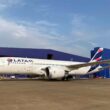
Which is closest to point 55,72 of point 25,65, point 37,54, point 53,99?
point 25,65

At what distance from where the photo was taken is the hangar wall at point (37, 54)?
56000 millimetres

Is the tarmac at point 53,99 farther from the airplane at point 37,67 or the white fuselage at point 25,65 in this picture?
the airplane at point 37,67

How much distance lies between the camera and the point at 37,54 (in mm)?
59406

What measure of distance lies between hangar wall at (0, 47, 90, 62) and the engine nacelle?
18176 millimetres

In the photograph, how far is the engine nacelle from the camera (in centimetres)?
3871

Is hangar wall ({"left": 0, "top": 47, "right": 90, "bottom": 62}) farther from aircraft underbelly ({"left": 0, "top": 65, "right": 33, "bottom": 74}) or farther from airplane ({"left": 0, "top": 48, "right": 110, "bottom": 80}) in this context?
aircraft underbelly ({"left": 0, "top": 65, "right": 33, "bottom": 74})

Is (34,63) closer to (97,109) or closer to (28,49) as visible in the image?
(28,49)

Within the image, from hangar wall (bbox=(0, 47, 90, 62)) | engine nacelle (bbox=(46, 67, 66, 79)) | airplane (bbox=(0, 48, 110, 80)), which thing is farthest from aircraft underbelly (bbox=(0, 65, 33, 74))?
hangar wall (bbox=(0, 47, 90, 62))

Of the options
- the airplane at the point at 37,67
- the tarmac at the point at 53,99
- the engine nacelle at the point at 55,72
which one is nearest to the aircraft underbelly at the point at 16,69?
the airplane at the point at 37,67

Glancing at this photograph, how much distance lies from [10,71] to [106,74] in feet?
105

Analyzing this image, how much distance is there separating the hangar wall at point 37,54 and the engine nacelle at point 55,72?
59.6 feet

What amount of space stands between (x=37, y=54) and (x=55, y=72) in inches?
829

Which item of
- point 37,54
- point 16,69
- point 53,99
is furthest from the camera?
point 37,54

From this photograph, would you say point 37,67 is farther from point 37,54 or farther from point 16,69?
point 37,54
